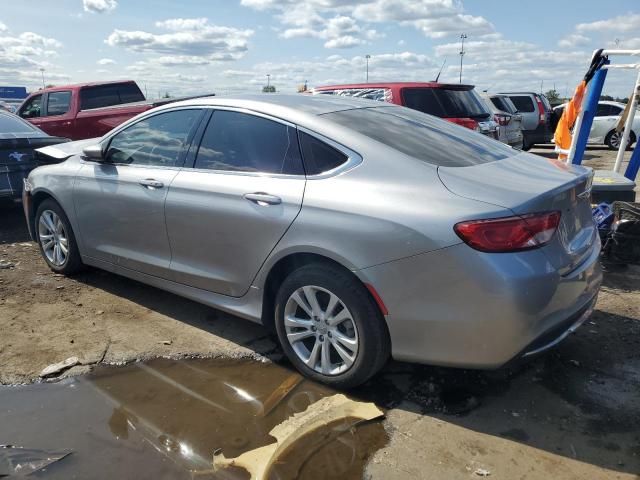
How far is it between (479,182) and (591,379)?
4.76 ft

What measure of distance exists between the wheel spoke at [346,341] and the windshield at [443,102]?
5762mm

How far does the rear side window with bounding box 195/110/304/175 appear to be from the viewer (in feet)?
11.0

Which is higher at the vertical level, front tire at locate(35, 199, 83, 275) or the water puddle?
front tire at locate(35, 199, 83, 275)

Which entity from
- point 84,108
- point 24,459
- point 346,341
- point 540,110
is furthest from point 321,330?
point 540,110

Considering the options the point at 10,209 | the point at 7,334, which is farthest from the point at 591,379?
the point at 10,209

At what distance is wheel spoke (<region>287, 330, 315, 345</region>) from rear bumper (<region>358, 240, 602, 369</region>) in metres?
0.55

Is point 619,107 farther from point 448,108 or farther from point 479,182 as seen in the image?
point 479,182

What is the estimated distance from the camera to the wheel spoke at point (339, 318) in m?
3.04

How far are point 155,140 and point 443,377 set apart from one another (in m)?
2.67

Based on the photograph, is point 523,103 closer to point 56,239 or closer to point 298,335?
point 56,239

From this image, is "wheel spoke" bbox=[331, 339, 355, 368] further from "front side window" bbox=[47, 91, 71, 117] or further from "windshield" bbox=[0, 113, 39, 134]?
"front side window" bbox=[47, 91, 71, 117]

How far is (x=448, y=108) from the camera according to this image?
844 centimetres

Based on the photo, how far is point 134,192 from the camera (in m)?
4.12

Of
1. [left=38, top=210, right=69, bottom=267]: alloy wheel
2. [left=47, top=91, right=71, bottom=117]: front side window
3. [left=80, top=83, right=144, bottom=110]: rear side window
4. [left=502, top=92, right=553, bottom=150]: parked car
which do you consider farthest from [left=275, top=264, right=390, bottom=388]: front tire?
[left=502, top=92, right=553, bottom=150]: parked car
